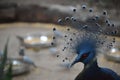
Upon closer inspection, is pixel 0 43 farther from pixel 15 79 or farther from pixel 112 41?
pixel 112 41

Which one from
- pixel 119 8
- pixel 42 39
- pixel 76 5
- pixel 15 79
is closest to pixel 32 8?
pixel 42 39

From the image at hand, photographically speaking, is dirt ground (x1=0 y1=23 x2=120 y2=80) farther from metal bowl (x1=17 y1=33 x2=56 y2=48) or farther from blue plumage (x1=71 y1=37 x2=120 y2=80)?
blue plumage (x1=71 y1=37 x2=120 y2=80)

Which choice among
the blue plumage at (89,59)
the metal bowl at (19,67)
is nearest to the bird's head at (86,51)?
the blue plumage at (89,59)

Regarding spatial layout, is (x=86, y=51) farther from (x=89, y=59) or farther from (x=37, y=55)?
(x=37, y=55)

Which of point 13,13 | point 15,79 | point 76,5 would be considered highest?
point 76,5

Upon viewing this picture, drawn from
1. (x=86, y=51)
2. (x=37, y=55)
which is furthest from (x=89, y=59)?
(x=37, y=55)

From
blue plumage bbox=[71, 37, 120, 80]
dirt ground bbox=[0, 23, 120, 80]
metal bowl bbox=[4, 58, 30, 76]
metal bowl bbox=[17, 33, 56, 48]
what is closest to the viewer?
blue plumage bbox=[71, 37, 120, 80]

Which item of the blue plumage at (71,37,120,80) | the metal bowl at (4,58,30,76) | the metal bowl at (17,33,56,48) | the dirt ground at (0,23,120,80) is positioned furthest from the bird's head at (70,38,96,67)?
the metal bowl at (17,33,56,48)
